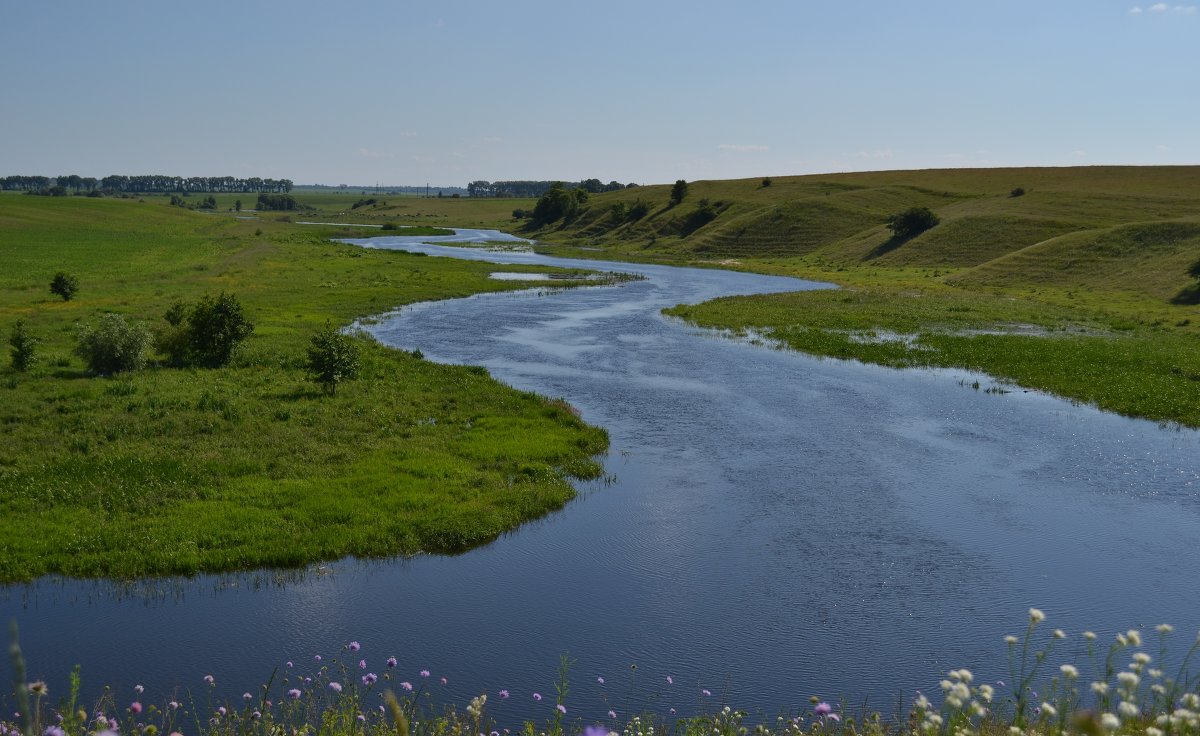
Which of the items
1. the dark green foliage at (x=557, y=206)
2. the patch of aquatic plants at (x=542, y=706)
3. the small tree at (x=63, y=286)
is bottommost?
the patch of aquatic plants at (x=542, y=706)

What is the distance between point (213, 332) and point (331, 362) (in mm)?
8457

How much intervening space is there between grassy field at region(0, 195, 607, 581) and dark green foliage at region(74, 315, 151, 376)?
0.85 metres

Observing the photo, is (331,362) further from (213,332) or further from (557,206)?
(557,206)

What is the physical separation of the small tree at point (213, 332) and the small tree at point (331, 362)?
19.7 feet

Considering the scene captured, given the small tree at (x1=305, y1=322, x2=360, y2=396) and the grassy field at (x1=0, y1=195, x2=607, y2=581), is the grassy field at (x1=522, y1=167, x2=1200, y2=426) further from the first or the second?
the small tree at (x1=305, y1=322, x2=360, y2=396)

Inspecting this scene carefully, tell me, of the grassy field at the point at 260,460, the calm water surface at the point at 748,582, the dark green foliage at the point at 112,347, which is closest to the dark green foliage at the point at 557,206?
the grassy field at the point at 260,460

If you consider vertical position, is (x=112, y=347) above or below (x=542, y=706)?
above

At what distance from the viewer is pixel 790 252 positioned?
4872 inches

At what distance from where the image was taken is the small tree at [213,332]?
126 ft

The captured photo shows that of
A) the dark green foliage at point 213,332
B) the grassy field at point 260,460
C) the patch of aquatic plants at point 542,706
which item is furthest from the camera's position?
the dark green foliage at point 213,332

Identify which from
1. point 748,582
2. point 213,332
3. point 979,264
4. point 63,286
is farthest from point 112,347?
point 979,264

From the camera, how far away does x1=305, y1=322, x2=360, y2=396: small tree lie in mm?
33819

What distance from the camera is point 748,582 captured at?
61.5 feet

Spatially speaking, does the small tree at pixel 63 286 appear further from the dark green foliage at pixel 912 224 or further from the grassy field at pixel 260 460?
the dark green foliage at pixel 912 224
